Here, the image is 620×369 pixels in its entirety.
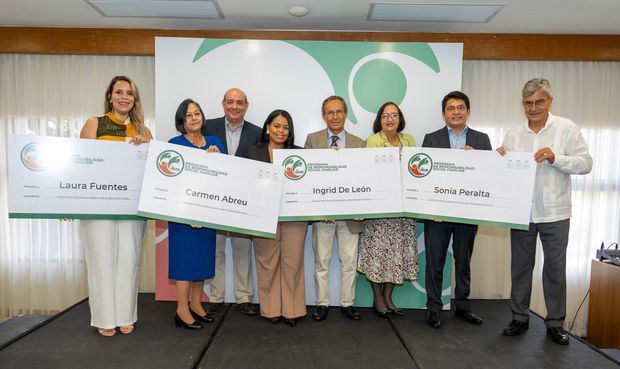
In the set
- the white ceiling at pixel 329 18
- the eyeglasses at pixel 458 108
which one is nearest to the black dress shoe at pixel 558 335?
the eyeglasses at pixel 458 108

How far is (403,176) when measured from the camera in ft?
10.2

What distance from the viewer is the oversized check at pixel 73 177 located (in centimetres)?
264

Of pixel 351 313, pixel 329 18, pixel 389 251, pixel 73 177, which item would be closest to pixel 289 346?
pixel 351 313

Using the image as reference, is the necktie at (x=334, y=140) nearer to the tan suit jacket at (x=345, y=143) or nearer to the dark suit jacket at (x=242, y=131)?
the tan suit jacket at (x=345, y=143)

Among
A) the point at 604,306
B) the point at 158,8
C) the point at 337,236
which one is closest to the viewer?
the point at 337,236

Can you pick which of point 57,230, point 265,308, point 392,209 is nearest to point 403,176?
point 392,209

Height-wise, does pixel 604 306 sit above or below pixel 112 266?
below

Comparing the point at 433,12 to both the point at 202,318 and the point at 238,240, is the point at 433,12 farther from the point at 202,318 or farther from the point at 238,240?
the point at 202,318

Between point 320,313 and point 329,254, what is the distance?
18.5 inches

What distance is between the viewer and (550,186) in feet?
9.31

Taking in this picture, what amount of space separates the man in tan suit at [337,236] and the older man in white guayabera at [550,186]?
1171mm

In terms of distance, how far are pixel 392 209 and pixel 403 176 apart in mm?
265

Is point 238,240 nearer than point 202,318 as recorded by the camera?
No

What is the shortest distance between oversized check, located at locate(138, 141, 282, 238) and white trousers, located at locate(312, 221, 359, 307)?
1.83 feet
